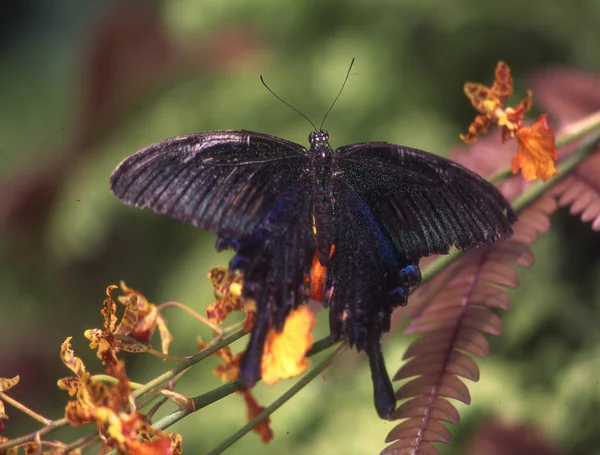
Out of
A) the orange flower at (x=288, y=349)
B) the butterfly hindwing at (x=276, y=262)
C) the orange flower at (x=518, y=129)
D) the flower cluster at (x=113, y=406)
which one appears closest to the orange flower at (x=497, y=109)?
the orange flower at (x=518, y=129)

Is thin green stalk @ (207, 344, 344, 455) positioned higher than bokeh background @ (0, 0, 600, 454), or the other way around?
bokeh background @ (0, 0, 600, 454)

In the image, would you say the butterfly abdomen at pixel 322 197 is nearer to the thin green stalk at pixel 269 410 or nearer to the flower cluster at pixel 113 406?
the thin green stalk at pixel 269 410

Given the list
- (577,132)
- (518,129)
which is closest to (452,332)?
(518,129)

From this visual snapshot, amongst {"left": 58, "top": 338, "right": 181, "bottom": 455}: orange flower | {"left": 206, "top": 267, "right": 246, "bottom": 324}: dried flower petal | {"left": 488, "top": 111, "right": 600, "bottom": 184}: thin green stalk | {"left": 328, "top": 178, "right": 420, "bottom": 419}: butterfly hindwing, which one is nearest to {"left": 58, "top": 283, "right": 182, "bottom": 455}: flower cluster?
{"left": 58, "top": 338, "right": 181, "bottom": 455}: orange flower

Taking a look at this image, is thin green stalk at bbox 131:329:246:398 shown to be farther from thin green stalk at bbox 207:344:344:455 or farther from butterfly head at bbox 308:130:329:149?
butterfly head at bbox 308:130:329:149

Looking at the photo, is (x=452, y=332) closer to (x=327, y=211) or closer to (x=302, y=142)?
(x=327, y=211)

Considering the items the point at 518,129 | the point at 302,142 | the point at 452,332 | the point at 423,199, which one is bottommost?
the point at 452,332
